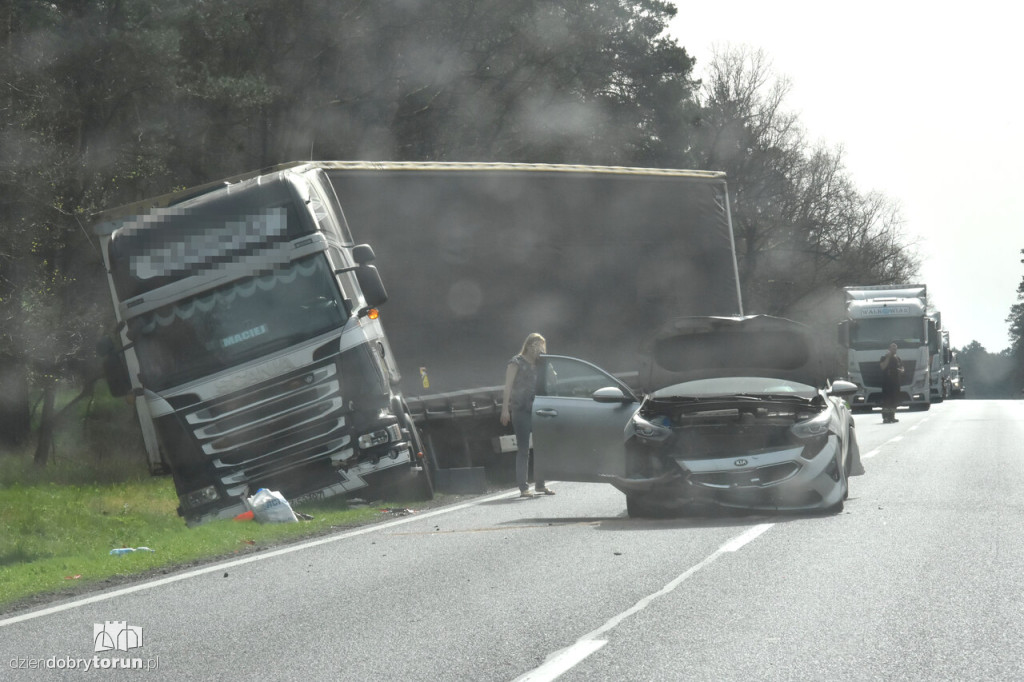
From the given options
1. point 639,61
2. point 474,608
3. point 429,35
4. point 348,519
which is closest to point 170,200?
point 348,519

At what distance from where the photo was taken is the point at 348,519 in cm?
1298

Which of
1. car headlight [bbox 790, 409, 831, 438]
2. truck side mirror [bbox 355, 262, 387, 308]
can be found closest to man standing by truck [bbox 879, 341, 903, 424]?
truck side mirror [bbox 355, 262, 387, 308]

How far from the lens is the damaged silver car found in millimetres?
11031

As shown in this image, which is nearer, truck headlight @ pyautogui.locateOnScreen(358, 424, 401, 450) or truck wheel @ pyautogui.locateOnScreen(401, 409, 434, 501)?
truck headlight @ pyautogui.locateOnScreen(358, 424, 401, 450)

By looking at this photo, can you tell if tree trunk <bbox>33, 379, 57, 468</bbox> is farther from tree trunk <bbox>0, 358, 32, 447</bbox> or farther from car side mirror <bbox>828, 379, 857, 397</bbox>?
A: car side mirror <bbox>828, 379, 857, 397</bbox>

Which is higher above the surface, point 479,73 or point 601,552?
point 479,73

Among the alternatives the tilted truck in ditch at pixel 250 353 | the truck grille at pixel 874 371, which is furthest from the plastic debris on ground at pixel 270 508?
the truck grille at pixel 874 371

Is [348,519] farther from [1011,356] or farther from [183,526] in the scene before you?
[1011,356]

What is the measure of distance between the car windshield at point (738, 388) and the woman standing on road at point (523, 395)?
2.53 metres

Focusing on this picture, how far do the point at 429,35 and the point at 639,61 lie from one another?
48.9 feet

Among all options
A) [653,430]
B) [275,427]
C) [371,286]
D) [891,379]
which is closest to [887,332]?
[891,379]

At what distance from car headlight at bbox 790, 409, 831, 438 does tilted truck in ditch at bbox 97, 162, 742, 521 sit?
433cm

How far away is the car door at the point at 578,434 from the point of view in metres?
12.6

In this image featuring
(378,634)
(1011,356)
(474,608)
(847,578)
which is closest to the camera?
(378,634)
